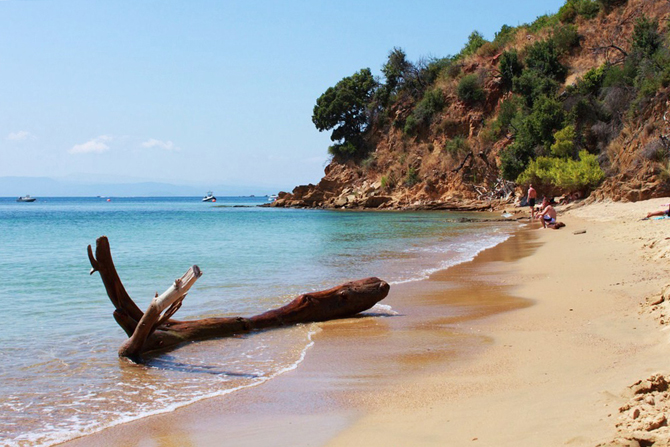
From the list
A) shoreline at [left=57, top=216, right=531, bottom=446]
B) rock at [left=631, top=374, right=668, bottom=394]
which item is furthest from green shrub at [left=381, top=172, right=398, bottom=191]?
rock at [left=631, top=374, right=668, bottom=394]

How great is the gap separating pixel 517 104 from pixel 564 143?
10.7 m

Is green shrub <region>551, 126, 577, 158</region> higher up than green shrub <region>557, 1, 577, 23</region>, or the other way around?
green shrub <region>557, 1, 577, 23</region>

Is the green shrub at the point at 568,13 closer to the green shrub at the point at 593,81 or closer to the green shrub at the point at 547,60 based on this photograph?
the green shrub at the point at 547,60

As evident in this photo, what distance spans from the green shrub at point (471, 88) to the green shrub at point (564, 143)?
1628 cm

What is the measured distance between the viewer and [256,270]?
15.4 metres

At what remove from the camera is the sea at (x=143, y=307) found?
546cm

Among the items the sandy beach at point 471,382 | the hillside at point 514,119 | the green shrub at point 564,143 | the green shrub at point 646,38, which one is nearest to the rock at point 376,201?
the hillside at point 514,119

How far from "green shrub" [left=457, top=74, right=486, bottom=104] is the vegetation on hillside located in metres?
0.09

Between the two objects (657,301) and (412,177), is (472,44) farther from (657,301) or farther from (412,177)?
(657,301)

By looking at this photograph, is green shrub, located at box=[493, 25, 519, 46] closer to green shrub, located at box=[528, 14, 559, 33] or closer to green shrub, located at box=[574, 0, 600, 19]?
green shrub, located at box=[528, 14, 559, 33]

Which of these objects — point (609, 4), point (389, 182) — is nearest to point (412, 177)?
point (389, 182)

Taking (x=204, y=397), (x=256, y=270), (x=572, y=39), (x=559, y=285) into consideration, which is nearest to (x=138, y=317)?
(x=204, y=397)

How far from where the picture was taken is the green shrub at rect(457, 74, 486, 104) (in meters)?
53.5

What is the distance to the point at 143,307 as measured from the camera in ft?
34.2
